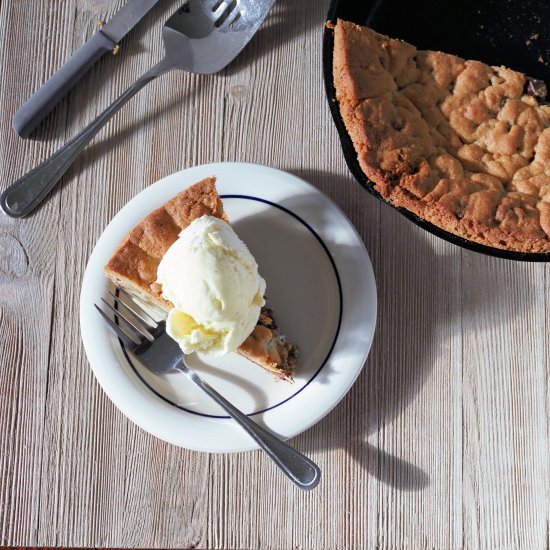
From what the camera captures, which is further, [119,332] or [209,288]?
[119,332]

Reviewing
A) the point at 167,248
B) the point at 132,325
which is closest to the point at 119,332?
the point at 132,325

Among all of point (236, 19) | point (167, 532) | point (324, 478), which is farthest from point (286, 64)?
point (167, 532)

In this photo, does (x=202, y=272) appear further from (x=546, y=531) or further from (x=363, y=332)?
(x=546, y=531)

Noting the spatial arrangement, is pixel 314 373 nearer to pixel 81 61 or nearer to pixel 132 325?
A: pixel 132 325

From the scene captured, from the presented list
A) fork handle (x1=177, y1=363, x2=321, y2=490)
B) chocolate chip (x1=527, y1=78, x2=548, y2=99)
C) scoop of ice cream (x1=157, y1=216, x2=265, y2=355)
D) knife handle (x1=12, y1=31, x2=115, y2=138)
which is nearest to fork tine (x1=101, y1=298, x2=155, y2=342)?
scoop of ice cream (x1=157, y1=216, x2=265, y2=355)

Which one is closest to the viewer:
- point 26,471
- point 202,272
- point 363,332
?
point 202,272

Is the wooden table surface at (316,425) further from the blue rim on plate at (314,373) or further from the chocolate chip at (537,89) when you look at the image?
the chocolate chip at (537,89)
